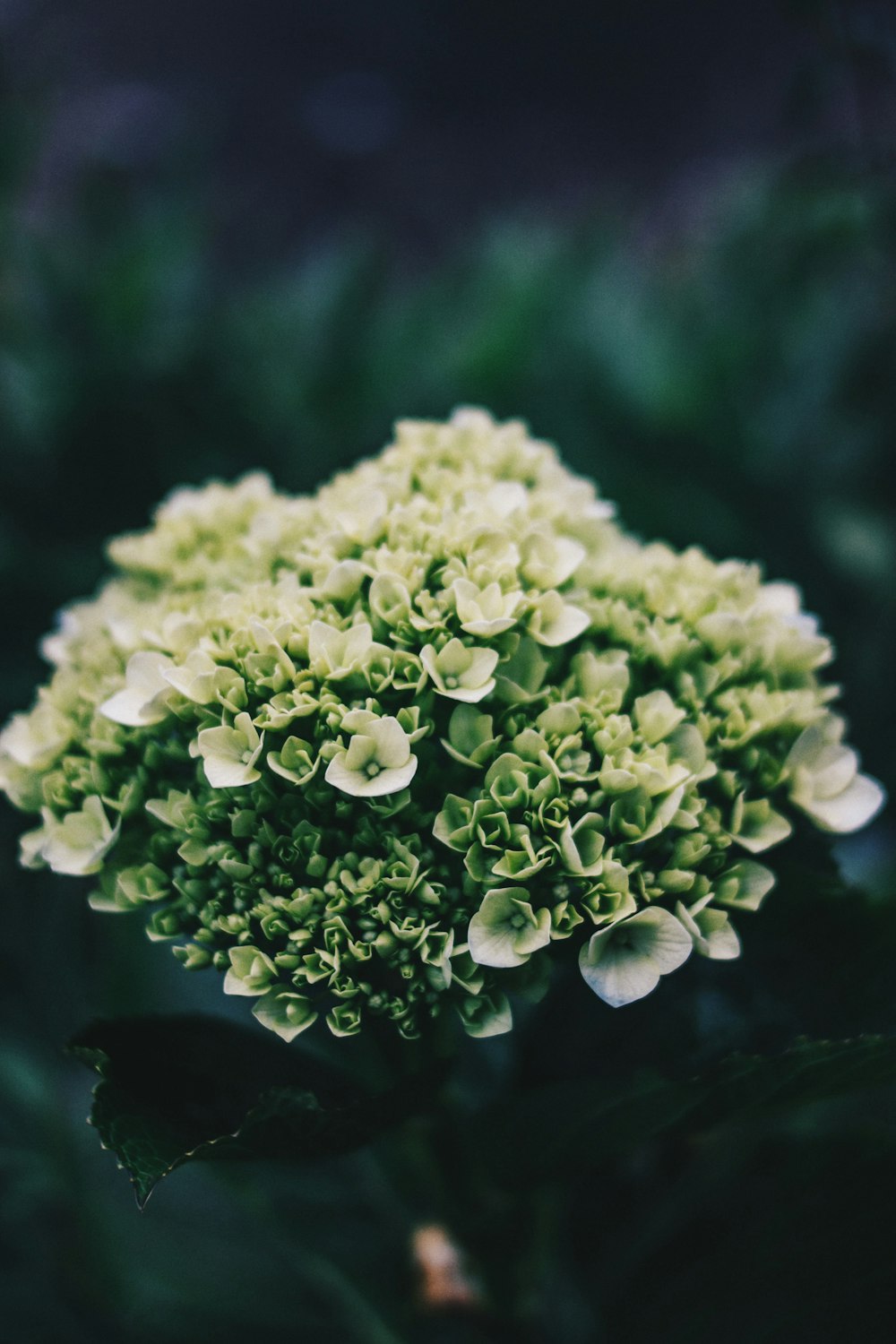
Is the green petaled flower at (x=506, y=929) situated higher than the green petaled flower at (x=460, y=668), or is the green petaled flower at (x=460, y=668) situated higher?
the green petaled flower at (x=460, y=668)

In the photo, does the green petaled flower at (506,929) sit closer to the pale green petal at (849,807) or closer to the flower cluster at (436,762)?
the flower cluster at (436,762)

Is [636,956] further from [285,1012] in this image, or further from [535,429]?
[535,429]

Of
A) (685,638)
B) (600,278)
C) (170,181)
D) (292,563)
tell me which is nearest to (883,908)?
(685,638)

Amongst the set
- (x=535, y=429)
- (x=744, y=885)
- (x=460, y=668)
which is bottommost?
(x=744, y=885)

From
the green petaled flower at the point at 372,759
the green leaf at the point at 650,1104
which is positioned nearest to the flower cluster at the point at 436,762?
the green petaled flower at the point at 372,759

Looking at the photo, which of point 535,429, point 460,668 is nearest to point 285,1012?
point 460,668
